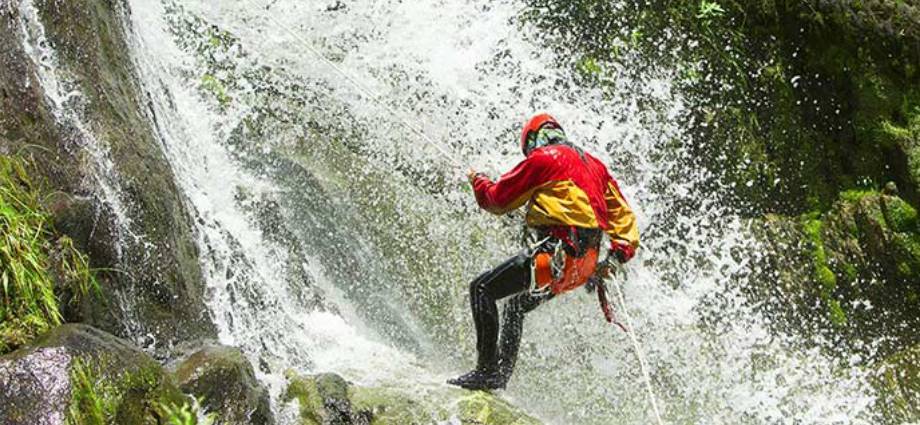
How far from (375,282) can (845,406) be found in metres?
5.04

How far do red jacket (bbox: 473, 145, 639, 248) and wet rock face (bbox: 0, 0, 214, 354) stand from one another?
Answer: 226cm

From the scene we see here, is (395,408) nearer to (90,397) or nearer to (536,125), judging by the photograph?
(536,125)

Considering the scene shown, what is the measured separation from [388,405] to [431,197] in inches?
151

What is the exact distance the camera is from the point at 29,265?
16.0 feet

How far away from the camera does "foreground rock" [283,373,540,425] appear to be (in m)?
5.78

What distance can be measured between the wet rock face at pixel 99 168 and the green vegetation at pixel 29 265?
0.53ft

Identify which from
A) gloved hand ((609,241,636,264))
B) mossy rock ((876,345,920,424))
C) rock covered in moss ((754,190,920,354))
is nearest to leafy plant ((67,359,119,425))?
gloved hand ((609,241,636,264))

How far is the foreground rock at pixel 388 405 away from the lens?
5781mm

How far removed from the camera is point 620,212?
252 inches

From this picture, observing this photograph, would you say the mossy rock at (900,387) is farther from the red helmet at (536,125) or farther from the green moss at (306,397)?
the green moss at (306,397)

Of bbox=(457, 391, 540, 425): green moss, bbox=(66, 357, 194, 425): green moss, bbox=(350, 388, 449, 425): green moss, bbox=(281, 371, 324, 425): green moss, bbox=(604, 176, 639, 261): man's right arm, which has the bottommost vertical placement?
bbox=(350, 388, 449, 425): green moss

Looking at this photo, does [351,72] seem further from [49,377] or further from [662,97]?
[49,377]

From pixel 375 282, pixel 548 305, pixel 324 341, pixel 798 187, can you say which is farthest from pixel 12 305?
pixel 798 187

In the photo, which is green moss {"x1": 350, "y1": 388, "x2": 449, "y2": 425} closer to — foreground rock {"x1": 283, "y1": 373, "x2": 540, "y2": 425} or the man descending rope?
foreground rock {"x1": 283, "y1": 373, "x2": 540, "y2": 425}
